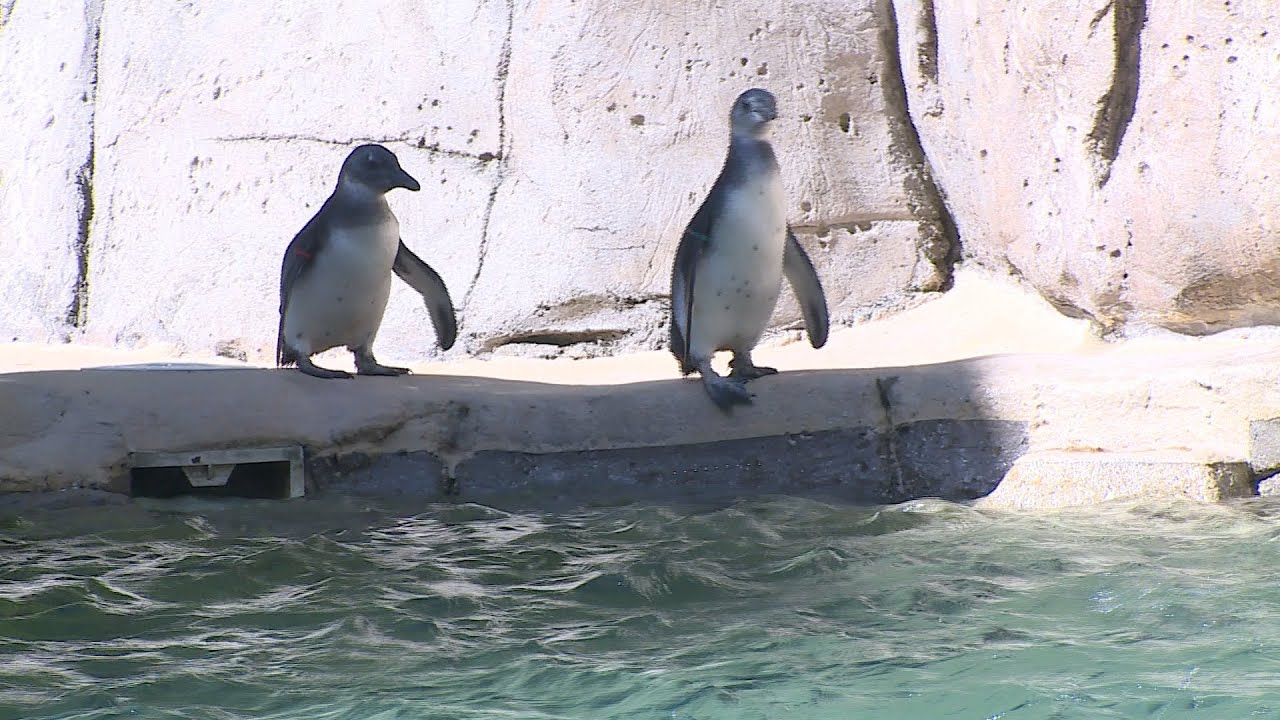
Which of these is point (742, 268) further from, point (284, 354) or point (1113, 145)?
point (1113, 145)

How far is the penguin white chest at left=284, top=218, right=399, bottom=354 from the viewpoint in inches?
168

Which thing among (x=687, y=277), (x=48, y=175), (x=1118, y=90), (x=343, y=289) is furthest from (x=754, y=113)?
(x=48, y=175)

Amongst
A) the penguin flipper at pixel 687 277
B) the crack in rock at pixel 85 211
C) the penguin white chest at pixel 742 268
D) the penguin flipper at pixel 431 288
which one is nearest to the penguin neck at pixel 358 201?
the penguin flipper at pixel 431 288

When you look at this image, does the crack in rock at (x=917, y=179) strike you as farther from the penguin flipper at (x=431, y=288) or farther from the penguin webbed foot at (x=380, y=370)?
the penguin webbed foot at (x=380, y=370)

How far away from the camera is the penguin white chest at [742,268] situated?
4.08 meters

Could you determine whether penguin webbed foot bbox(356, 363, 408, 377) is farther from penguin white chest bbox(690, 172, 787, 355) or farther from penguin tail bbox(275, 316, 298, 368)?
penguin white chest bbox(690, 172, 787, 355)

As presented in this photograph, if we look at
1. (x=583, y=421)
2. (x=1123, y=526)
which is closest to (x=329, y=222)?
(x=583, y=421)

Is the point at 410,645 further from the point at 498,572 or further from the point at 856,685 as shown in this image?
the point at 856,685

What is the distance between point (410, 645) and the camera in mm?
2393

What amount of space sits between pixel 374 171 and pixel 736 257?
3.85ft

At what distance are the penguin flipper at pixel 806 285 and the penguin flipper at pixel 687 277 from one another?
357 millimetres

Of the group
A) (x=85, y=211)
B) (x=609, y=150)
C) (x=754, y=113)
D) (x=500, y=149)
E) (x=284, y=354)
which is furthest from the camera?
(x=85, y=211)

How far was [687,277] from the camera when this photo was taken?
13.7 ft

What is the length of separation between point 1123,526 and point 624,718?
65.3 inches
